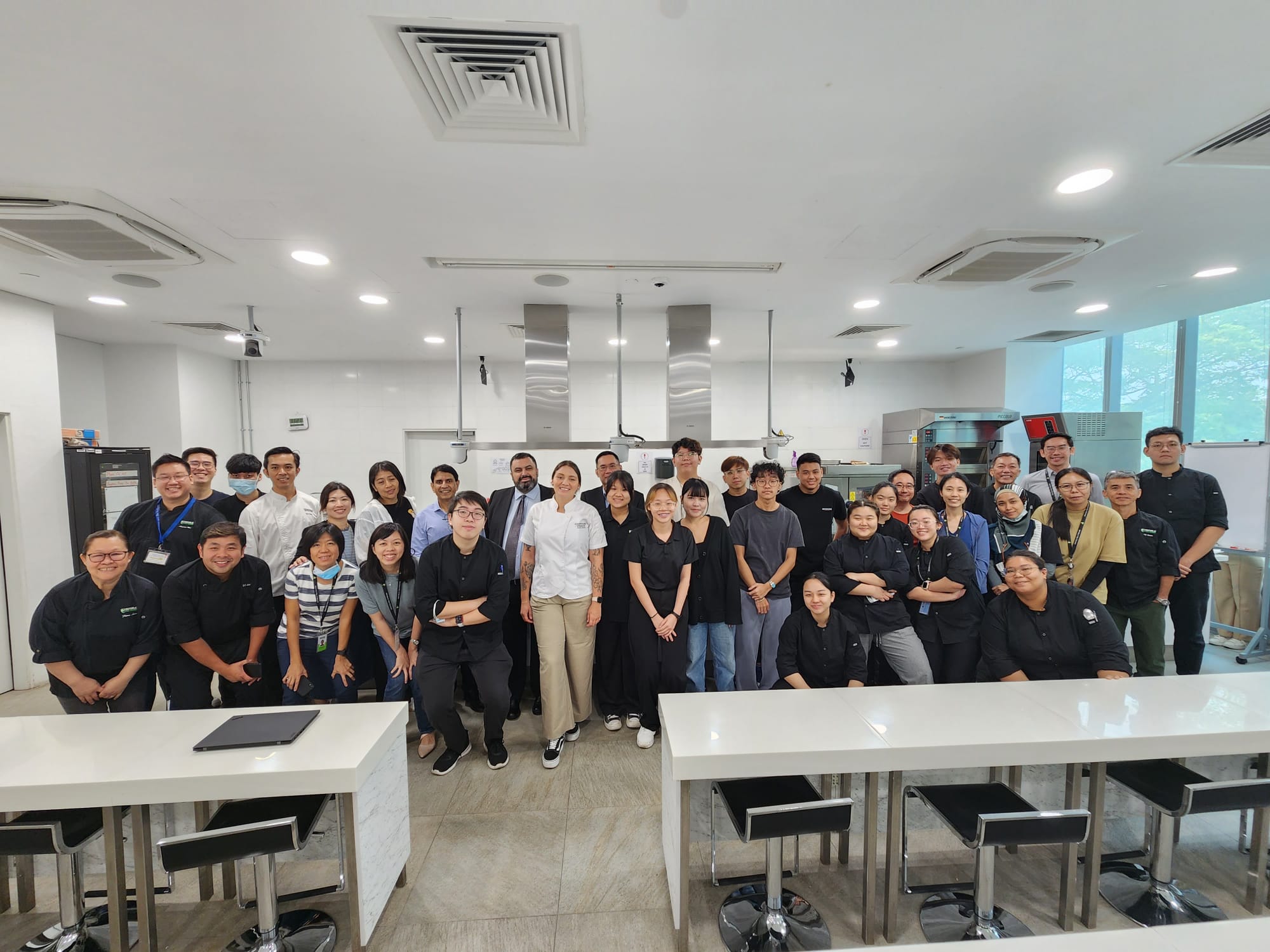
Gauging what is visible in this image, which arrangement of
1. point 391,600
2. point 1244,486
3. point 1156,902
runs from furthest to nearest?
1. point 1244,486
2. point 391,600
3. point 1156,902

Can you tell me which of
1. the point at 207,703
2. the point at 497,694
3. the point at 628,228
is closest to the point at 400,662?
the point at 497,694

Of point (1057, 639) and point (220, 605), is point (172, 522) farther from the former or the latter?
point (1057, 639)

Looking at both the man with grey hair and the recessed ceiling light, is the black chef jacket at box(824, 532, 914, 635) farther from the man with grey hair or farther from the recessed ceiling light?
the recessed ceiling light

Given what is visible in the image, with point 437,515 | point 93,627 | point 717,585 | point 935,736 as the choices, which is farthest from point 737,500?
point 93,627

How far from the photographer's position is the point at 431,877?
1.99 metres

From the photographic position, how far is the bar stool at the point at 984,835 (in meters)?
1.53

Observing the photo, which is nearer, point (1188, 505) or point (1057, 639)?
point (1057, 639)

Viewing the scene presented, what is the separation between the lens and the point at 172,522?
2904mm

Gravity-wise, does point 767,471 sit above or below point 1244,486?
above

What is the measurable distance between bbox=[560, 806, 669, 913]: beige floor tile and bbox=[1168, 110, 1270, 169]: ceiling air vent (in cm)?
320

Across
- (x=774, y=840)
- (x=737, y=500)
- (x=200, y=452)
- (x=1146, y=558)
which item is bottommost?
(x=774, y=840)

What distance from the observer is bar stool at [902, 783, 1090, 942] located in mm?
1526

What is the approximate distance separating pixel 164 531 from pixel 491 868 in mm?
2481

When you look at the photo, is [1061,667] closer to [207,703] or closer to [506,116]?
[506,116]
